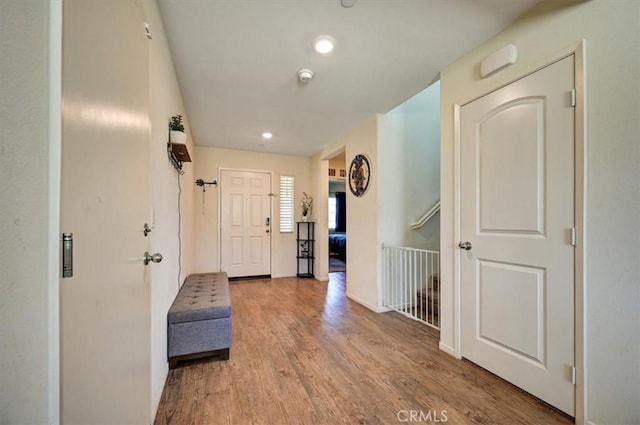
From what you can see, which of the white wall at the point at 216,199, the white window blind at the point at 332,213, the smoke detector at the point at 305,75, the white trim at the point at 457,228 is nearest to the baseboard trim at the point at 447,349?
the white trim at the point at 457,228

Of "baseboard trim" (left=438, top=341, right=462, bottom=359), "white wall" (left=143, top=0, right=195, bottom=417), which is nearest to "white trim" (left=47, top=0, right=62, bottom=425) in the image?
"white wall" (left=143, top=0, right=195, bottom=417)

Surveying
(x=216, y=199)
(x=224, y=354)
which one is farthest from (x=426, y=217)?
(x=216, y=199)

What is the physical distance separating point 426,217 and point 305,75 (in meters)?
2.18

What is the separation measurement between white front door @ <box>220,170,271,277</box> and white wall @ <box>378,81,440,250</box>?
2602 mm

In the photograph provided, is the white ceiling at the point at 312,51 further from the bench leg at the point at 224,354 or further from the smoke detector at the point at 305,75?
the bench leg at the point at 224,354

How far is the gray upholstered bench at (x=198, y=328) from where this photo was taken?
197 centimetres

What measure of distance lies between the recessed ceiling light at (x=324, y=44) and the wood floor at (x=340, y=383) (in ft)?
7.64

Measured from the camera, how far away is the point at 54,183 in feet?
1.74

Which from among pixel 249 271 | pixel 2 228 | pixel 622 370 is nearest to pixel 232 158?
pixel 249 271

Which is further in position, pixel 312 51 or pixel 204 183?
pixel 204 183

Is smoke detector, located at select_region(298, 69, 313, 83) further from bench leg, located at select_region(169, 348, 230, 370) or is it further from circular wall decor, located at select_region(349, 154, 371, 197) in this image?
bench leg, located at select_region(169, 348, 230, 370)

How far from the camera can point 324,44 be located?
1901 millimetres

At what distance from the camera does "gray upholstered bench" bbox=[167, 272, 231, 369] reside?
77.7 inches

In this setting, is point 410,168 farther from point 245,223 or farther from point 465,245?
point 245,223
